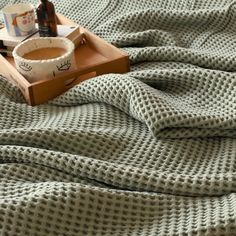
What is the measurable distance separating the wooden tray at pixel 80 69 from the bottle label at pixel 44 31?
5 cm

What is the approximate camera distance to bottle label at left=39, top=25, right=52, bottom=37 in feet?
3.37

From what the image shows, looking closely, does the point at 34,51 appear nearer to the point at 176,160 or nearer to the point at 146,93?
the point at 146,93

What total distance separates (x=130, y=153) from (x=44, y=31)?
44 cm

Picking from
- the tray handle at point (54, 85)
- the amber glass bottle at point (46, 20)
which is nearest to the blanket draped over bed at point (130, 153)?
the tray handle at point (54, 85)

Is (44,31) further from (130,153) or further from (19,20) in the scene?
(130,153)

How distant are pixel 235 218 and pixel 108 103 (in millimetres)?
329

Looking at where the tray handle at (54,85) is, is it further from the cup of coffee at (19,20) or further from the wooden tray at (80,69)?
the cup of coffee at (19,20)

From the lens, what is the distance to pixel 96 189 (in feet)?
2.06

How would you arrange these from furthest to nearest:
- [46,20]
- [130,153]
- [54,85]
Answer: [46,20]
[54,85]
[130,153]

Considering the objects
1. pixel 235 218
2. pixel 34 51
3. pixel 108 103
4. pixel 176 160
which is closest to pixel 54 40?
pixel 34 51

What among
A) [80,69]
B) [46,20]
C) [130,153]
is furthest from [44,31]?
[130,153]

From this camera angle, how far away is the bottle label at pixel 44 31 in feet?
3.37

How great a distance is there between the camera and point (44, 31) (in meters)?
1.03

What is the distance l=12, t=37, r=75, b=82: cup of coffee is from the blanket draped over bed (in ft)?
0.17
